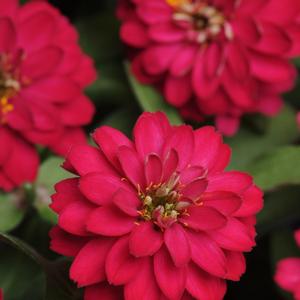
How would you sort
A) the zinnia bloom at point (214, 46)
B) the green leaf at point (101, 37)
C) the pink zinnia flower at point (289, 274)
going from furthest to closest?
the green leaf at point (101, 37) → the zinnia bloom at point (214, 46) → the pink zinnia flower at point (289, 274)

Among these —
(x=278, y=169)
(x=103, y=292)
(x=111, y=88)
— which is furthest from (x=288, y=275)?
(x=111, y=88)

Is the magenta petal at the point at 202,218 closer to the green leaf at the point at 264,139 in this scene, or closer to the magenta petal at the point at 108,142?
the magenta petal at the point at 108,142

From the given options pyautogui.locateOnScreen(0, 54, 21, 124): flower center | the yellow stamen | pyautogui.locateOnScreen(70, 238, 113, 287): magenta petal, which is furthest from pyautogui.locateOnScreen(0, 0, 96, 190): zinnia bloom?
pyautogui.locateOnScreen(70, 238, 113, 287): magenta petal

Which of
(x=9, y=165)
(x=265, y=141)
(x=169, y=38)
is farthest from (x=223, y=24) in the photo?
(x=9, y=165)

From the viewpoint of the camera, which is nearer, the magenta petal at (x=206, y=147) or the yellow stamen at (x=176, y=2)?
the magenta petal at (x=206, y=147)

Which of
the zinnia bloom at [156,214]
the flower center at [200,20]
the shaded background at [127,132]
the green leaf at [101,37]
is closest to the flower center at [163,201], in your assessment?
the zinnia bloom at [156,214]

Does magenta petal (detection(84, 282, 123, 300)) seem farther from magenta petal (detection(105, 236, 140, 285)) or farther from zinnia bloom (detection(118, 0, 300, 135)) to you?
zinnia bloom (detection(118, 0, 300, 135))

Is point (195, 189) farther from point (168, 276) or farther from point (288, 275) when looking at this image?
point (288, 275)
